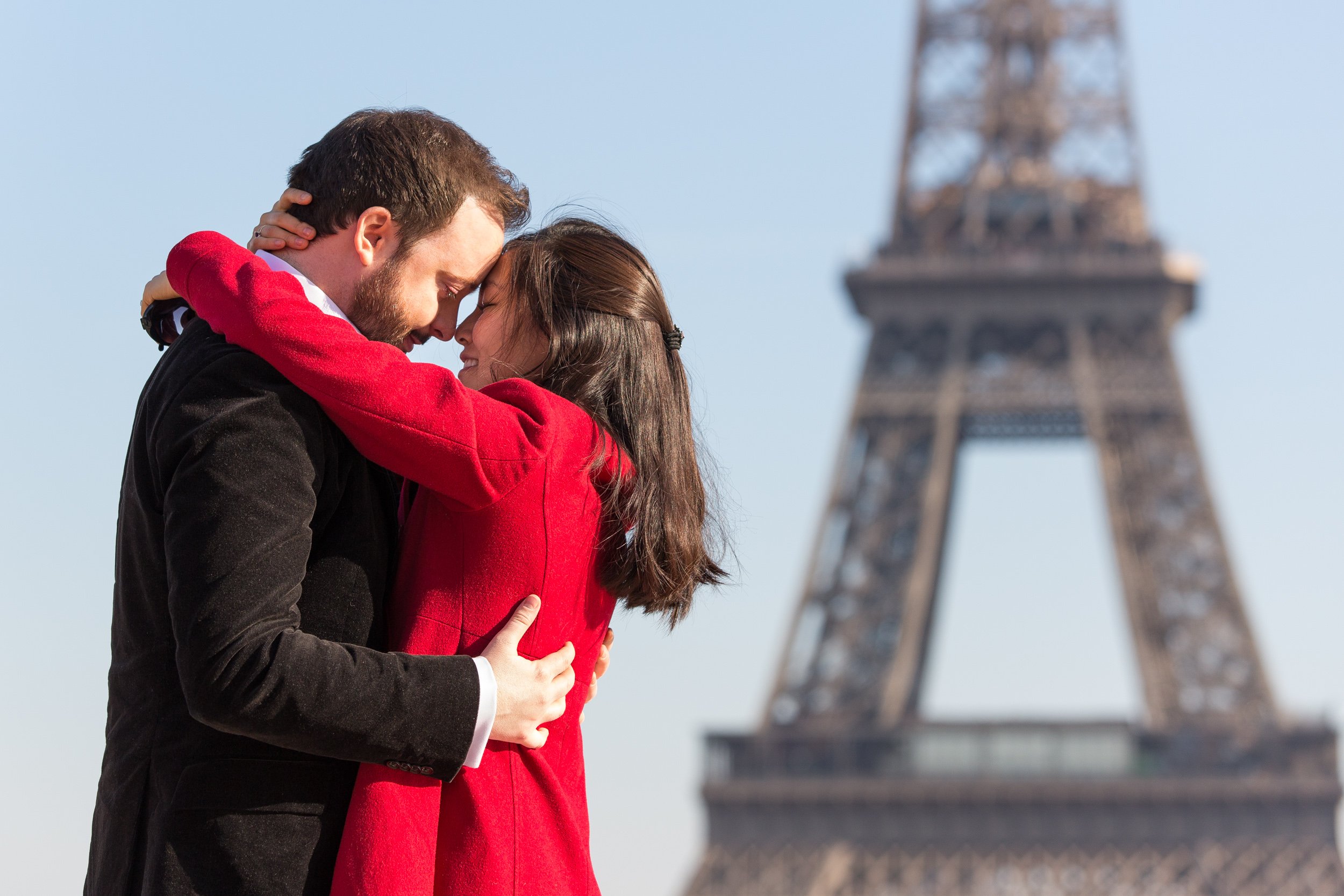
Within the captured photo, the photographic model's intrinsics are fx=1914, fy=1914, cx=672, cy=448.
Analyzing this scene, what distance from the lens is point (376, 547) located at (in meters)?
2.88

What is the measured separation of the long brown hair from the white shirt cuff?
351mm

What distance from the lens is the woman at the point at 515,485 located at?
9.11ft

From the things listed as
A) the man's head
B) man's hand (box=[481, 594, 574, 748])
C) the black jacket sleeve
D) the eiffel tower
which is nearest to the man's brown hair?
the man's head

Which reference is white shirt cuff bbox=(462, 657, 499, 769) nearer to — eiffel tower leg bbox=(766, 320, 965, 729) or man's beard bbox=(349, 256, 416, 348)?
man's beard bbox=(349, 256, 416, 348)

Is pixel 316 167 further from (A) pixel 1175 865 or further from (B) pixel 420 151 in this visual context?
(A) pixel 1175 865

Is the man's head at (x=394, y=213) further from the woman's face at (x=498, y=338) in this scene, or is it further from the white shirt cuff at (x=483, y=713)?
the white shirt cuff at (x=483, y=713)

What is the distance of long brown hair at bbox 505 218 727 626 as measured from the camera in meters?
3.10

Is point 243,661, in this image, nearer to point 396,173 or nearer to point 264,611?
point 264,611

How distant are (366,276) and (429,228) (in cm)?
13

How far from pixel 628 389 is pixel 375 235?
Answer: 1.62ft

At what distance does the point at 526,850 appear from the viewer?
2.84 metres

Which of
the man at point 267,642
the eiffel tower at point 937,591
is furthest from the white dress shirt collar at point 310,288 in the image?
the eiffel tower at point 937,591

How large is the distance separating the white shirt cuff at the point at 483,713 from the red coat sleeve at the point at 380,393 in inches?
9.7

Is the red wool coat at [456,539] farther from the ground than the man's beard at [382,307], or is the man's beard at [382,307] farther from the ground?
the man's beard at [382,307]
